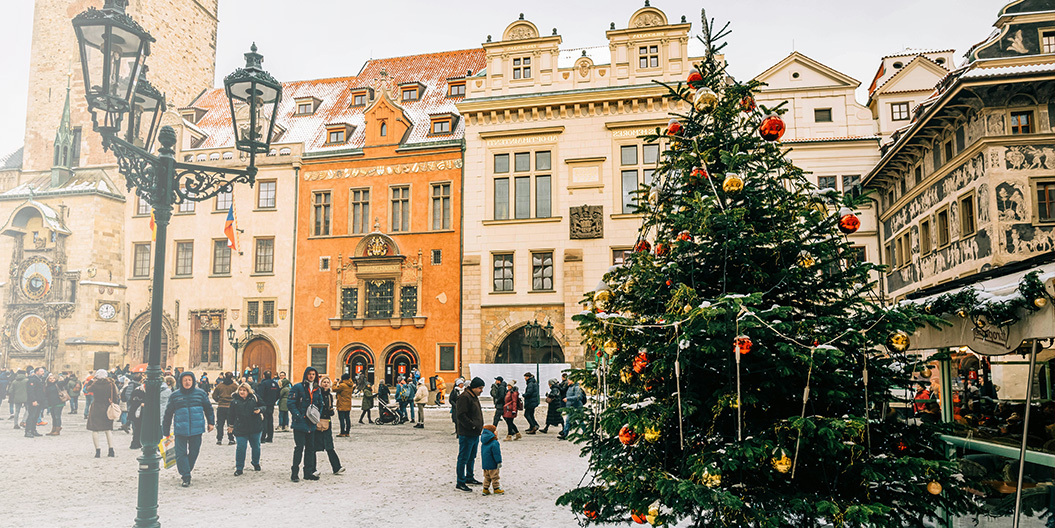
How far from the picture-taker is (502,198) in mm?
32375

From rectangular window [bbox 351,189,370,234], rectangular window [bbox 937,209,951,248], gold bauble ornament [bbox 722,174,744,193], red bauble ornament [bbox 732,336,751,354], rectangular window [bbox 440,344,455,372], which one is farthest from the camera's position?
rectangular window [bbox 351,189,370,234]

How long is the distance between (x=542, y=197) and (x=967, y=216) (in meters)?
16.1

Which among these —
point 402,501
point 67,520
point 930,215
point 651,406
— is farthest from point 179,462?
point 930,215

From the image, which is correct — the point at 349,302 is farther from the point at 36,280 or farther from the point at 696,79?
the point at 696,79

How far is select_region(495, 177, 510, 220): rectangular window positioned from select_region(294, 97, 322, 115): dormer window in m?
13.7

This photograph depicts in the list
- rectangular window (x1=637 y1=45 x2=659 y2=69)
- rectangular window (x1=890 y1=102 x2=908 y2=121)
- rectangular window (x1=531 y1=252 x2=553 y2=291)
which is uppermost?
rectangular window (x1=637 y1=45 x2=659 y2=69)

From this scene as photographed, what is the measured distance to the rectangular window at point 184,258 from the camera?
121 feet

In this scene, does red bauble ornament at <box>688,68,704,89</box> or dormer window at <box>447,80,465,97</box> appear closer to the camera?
red bauble ornament at <box>688,68,704,89</box>

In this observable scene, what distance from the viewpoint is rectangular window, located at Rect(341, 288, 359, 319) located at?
3409 cm

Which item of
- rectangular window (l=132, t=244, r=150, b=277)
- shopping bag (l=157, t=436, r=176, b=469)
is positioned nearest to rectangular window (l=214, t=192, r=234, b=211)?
rectangular window (l=132, t=244, r=150, b=277)

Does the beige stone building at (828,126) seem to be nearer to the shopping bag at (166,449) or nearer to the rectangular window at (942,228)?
the rectangular window at (942,228)

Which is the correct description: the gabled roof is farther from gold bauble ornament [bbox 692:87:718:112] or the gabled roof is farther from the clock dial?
the clock dial

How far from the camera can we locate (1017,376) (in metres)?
13.1

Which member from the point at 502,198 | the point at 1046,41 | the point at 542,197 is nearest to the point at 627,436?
the point at 1046,41
